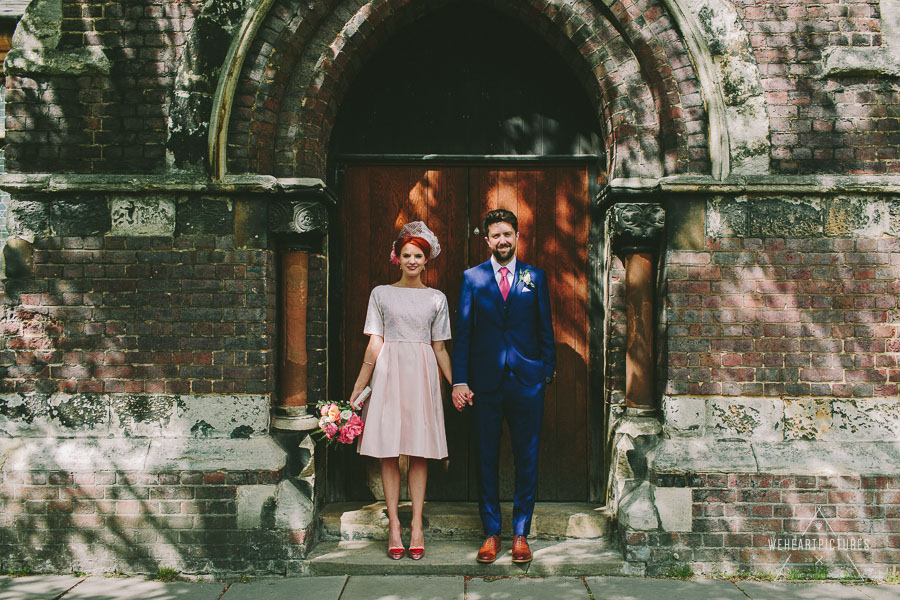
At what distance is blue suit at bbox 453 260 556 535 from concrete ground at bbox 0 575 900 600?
390 millimetres

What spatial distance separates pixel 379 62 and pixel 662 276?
2522 millimetres

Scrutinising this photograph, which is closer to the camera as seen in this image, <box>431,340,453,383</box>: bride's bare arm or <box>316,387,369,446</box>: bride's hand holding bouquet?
<box>316,387,369,446</box>: bride's hand holding bouquet

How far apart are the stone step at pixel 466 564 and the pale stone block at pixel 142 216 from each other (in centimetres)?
227

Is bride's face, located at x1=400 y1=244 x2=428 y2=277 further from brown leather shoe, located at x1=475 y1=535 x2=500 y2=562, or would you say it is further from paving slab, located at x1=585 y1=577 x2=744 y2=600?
paving slab, located at x1=585 y1=577 x2=744 y2=600

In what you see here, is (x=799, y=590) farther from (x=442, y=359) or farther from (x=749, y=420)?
(x=442, y=359)

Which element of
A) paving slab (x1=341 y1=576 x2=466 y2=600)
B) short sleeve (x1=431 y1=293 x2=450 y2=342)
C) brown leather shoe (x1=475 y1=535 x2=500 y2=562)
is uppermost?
short sleeve (x1=431 y1=293 x2=450 y2=342)

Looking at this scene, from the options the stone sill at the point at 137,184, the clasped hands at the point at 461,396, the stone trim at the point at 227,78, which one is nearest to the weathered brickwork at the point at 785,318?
the clasped hands at the point at 461,396

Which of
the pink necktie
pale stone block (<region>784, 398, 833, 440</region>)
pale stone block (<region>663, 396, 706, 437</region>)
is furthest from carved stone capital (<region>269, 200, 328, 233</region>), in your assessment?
pale stone block (<region>784, 398, 833, 440</region>)

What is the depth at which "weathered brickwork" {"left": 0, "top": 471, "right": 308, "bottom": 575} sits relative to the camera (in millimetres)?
3803

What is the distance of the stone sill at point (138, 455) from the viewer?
12.5 feet

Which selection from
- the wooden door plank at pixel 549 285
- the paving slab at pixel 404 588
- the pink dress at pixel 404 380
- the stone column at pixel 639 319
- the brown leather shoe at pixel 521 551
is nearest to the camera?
the paving slab at pixel 404 588

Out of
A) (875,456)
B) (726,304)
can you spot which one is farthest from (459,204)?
(875,456)

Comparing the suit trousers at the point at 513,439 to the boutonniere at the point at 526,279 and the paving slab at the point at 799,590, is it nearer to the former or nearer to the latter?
the boutonniere at the point at 526,279

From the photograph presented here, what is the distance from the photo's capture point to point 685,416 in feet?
12.6
